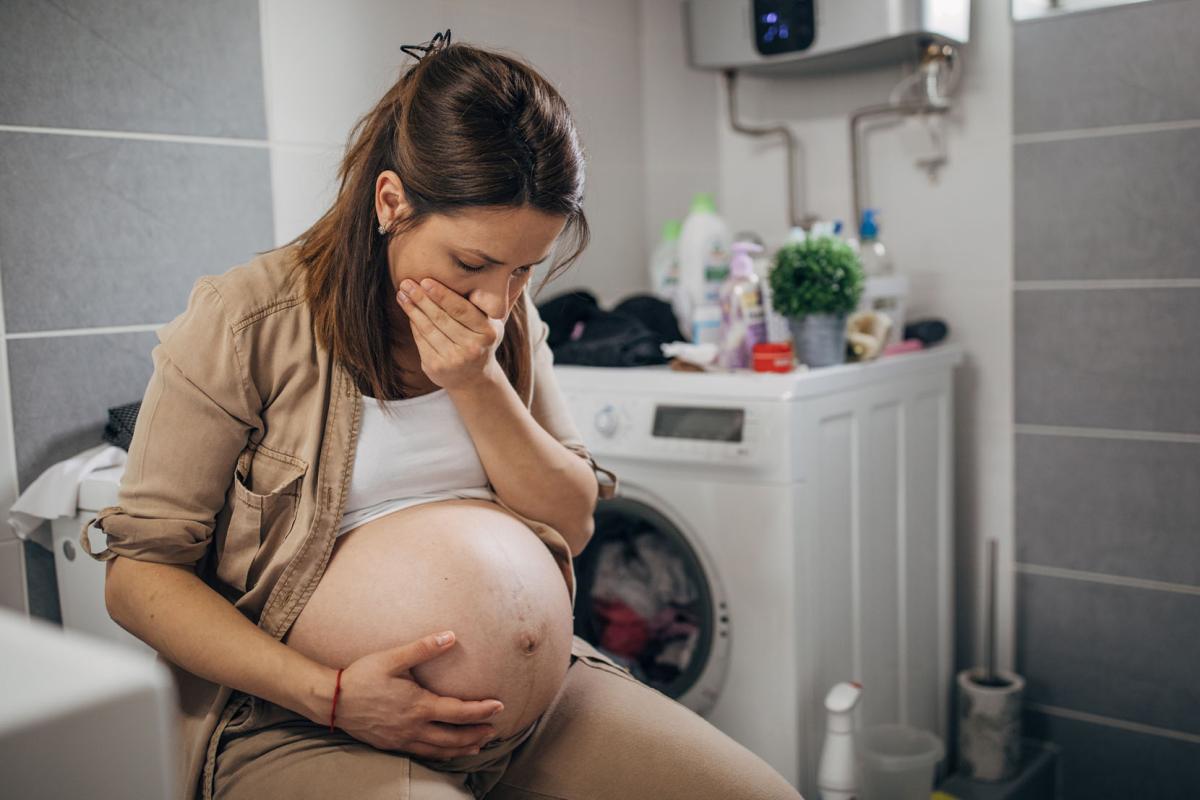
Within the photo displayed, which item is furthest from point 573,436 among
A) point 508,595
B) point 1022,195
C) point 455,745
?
point 1022,195

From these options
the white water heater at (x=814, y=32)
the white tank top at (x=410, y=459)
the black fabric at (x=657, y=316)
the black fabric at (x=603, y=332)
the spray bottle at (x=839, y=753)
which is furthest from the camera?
the black fabric at (x=657, y=316)

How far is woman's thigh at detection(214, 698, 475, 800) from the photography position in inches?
40.5

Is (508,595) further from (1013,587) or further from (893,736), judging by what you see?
(1013,587)

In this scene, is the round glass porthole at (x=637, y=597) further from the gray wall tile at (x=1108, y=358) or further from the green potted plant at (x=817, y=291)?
the gray wall tile at (x=1108, y=358)

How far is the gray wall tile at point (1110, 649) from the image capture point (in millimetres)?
2082

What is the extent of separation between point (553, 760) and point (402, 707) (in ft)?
0.74

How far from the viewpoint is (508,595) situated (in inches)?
43.7

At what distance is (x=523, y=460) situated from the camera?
48.8 inches

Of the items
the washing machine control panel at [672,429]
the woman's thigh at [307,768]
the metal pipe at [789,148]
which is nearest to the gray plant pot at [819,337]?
A: the washing machine control panel at [672,429]

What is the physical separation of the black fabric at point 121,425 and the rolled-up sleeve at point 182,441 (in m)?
0.44

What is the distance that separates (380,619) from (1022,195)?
5.38ft

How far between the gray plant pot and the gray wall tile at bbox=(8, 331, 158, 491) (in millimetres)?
1017

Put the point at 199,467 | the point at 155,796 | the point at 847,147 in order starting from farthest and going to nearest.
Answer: the point at 847,147
the point at 199,467
the point at 155,796

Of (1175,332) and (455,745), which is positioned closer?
(455,745)
